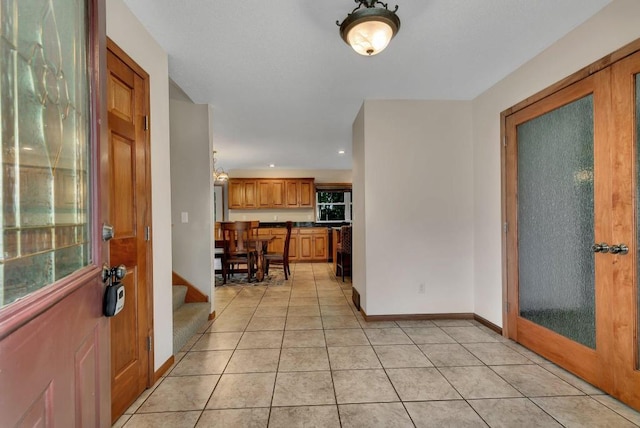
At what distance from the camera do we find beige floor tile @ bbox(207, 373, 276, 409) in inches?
71.2

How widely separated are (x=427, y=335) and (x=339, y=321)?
90 centimetres

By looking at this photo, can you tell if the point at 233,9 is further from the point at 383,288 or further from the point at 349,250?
the point at 349,250

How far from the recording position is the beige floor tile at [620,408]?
1.65 meters

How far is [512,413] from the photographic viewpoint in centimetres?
170

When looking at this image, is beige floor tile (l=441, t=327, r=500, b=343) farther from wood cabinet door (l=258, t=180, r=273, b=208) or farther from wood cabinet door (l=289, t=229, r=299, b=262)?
wood cabinet door (l=258, t=180, r=273, b=208)

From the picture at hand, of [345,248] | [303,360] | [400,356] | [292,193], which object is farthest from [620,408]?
[292,193]

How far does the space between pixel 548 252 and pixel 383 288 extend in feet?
4.90

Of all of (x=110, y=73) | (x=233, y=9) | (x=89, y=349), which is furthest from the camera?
(x=233, y=9)

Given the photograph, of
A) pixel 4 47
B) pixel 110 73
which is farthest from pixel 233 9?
pixel 4 47

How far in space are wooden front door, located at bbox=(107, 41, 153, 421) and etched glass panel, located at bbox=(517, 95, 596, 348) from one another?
9.50 feet

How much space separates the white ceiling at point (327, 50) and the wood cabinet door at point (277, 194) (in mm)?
3882

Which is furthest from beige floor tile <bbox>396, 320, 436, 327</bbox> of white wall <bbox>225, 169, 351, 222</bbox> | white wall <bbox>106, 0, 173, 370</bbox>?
white wall <bbox>225, 169, 351, 222</bbox>

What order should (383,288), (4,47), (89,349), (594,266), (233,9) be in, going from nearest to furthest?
(4,47)
(89,349)
(233,9)
(594,266)
(383,288)

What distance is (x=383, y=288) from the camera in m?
3.22
